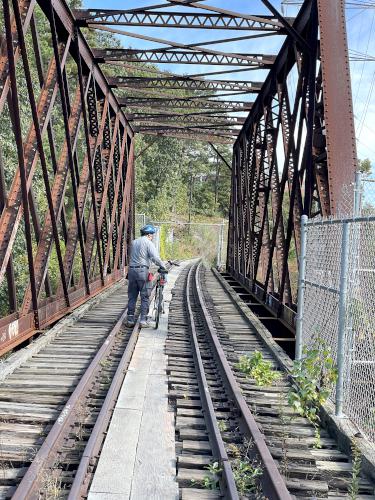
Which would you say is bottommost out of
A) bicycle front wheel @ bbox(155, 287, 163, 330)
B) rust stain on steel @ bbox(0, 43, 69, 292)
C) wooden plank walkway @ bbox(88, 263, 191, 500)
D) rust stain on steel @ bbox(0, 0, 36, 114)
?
wooden plank walkway @ bbox(88, 263, 191, 500)

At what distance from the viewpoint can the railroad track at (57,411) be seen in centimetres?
346

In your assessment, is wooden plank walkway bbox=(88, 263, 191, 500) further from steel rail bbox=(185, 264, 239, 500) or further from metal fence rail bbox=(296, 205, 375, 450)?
metal fence rail bbox=(296, 205, 375, 450)

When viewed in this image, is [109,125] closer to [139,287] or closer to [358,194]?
[139,287]

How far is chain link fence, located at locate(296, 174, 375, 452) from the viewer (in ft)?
15.0

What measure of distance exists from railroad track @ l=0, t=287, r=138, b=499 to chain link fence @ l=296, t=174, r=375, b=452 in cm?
225

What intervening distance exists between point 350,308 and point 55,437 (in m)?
2.77

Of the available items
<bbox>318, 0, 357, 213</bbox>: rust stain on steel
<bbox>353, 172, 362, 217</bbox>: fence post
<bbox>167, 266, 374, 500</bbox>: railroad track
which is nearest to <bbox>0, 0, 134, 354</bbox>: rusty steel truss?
<bbox>167, 266, 374, 500</bbox>: railroad track

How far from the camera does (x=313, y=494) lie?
3508mm

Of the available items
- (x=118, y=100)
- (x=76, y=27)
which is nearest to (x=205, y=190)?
(x=118, y=100)

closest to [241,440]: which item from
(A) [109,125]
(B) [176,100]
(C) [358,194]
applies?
(C) [358,194]

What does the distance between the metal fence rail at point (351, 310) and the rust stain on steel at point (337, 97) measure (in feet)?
8.21

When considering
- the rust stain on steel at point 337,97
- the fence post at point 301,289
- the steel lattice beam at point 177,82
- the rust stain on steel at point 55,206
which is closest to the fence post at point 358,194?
the fence post at point 301,289

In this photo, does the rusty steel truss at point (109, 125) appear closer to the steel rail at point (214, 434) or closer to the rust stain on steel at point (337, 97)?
the rust stain on steel at point (337, 97)

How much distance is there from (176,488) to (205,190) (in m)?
74.9
